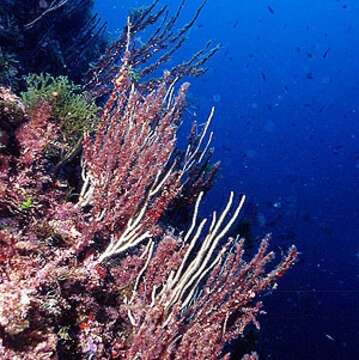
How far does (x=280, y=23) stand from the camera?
114 metres

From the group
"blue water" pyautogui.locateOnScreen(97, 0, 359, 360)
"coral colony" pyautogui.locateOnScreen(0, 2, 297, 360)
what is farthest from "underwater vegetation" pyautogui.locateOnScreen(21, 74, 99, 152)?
"blue water" pyautogui.locateOnScreen(97, 0, 359, 360)

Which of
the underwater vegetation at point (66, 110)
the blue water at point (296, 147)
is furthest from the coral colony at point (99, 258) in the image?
the blue water at point (296, 147)

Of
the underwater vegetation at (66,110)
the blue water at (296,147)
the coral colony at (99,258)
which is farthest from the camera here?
the blue water at (296,147)

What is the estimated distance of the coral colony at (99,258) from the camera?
241 centimetres

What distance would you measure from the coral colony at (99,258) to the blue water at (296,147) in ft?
13.9

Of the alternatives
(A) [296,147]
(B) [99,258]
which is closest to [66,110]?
(B) [99,258]

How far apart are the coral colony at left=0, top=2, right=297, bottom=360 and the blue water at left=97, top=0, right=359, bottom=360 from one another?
4230 millimetres

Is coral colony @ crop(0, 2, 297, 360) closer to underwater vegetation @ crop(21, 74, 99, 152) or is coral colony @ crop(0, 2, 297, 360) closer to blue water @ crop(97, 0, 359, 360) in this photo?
underwater vegetation @ crop(21, 74, 99, 152)

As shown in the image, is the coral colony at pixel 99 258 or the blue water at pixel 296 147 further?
the blue water at pixel 296 147

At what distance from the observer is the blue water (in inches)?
594

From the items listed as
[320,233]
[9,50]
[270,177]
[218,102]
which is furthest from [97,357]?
[218,102]

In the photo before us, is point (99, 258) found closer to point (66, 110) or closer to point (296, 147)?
point (66, 110)

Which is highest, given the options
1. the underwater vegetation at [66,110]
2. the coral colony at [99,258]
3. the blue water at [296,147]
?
the blue water at [296,147]

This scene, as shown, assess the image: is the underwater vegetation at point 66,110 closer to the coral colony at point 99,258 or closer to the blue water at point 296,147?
the coral colony at point 99,258
